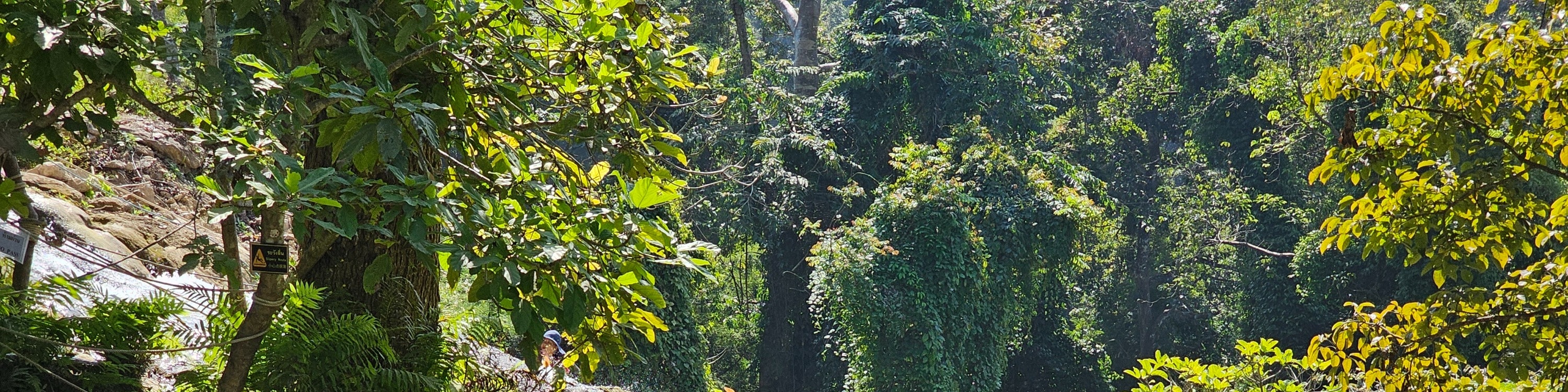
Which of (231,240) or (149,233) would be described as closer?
(231,240)

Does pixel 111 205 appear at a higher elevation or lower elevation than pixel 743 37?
lower

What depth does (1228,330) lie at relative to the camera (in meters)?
15.0

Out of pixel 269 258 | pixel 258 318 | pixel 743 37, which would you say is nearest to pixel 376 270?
pixel 269 258

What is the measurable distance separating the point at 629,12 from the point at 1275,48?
41.4 ft

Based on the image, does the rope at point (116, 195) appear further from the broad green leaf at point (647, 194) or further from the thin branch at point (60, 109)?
the broad green leaf at point (647, 194)

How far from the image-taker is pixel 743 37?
14047 mm

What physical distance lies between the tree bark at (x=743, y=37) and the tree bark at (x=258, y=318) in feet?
37.3

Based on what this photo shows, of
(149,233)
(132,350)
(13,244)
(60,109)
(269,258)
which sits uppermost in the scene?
(149,233)

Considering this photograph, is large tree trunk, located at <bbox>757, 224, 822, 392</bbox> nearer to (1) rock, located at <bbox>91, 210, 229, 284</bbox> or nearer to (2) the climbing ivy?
(2) the climbing ivy

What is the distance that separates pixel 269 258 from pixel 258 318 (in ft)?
0.63

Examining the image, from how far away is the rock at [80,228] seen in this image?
4235 mm

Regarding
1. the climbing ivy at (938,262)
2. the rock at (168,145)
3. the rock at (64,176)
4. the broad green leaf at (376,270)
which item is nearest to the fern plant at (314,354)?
the broad green leaf at (376,270)

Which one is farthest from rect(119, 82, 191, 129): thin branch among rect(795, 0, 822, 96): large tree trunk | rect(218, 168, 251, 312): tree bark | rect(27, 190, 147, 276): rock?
rect(795, 0, 822, 96): large tree trunk

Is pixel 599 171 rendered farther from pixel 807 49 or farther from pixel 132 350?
pixel 807 49
